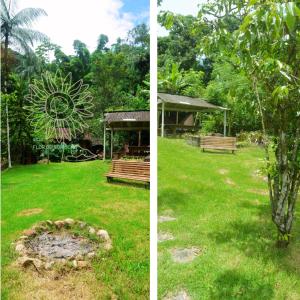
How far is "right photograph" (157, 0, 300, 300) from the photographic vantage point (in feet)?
5.50

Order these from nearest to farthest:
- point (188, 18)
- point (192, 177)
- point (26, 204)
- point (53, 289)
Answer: point (53, 289), point (26, 204), point (188, 18), point (192, 177)

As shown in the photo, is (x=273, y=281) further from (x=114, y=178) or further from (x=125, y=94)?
(x=125, y=94)

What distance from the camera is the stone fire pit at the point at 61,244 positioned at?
155 centimetres

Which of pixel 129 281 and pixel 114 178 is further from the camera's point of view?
pixel 114 178

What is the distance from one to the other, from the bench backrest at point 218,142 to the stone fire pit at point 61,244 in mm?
961

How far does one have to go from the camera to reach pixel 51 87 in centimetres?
168

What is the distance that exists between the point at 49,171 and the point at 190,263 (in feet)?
2.82

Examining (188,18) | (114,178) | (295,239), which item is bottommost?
(295,239)

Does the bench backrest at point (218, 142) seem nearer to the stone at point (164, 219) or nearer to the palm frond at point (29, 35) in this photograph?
the stone at point (164, 219)

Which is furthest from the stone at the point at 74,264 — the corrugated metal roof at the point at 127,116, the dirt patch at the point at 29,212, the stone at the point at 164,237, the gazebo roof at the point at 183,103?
the gazebo roof at the point at 183,103

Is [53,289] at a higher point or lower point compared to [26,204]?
lower

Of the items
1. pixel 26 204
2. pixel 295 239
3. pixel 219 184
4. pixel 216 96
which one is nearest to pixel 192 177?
pixel 219 184

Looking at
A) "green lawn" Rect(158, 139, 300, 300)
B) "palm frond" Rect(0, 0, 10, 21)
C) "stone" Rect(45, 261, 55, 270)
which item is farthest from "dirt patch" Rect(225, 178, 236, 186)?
"palm frond" Rect(0, 0, 10, 21)

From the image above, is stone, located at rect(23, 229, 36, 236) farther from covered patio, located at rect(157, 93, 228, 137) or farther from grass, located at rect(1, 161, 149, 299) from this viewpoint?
covered patio, located at rect(157, 93, 228, 137)
